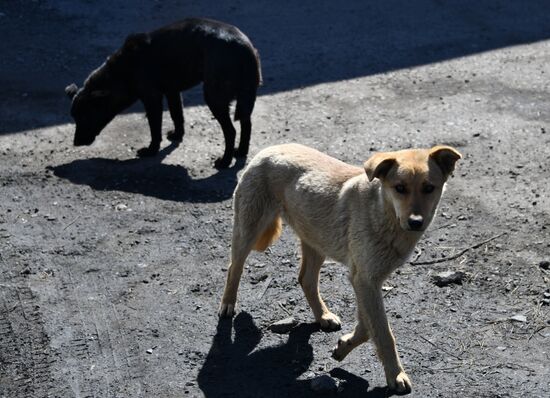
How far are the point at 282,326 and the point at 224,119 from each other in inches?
131

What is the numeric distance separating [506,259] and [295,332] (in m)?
2.04

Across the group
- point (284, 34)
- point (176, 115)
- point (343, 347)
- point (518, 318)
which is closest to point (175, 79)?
point (176, 115)

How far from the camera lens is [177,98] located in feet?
34.2

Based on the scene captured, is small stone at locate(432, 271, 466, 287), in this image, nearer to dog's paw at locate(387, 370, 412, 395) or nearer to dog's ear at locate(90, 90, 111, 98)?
dog's paw at locate(387, 370, 412, 395)

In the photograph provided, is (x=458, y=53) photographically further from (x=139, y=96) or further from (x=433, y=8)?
(x=139, y=96)

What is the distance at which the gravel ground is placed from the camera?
6.60 metres

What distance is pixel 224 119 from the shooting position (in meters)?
9.80

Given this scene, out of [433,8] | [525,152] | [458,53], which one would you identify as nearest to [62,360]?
[525,152]

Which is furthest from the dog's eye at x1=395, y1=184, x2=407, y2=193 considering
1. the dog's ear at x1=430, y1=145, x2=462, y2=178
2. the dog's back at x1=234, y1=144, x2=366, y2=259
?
the dog's back at x1=234, y1=144, x2=366, y2=259

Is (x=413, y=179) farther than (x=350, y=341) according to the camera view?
No

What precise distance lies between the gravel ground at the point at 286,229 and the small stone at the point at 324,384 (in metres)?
0.02

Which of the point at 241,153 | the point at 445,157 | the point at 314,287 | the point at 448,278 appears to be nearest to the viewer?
the point at 445,157

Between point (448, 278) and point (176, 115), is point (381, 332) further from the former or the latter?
point (176, 115)

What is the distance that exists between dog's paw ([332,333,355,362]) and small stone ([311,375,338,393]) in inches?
8.5
